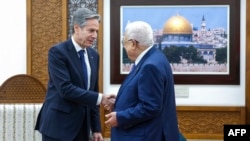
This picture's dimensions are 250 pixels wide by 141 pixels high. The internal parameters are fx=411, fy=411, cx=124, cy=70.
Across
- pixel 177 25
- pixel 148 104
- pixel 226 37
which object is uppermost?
pixel 177 25

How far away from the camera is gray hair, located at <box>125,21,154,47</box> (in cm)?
221

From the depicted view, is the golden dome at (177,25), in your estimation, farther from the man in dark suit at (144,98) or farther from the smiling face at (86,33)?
the man in dark suit at (144,98)

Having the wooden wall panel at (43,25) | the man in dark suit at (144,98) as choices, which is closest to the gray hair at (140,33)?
the man in dark suit at (144,98)

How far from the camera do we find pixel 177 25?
499 centimetres

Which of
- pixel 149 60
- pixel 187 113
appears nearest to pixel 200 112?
pixel 187 113

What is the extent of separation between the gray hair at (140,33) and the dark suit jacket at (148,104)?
7 cm

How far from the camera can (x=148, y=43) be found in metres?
2.25

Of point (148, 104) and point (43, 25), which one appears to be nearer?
point (148, 104)

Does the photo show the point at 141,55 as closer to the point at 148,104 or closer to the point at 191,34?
the point at 148,104

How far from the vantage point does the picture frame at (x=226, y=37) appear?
4930mm

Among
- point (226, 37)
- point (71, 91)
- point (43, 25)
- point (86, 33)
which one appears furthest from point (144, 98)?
point (43, 25)

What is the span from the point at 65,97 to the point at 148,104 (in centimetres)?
57

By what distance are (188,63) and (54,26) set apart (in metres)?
1.71

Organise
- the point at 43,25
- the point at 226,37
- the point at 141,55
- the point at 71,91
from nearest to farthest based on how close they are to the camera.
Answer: the point at 141,55, the point at 71,91, the point at 226,37, the point at 43,25
